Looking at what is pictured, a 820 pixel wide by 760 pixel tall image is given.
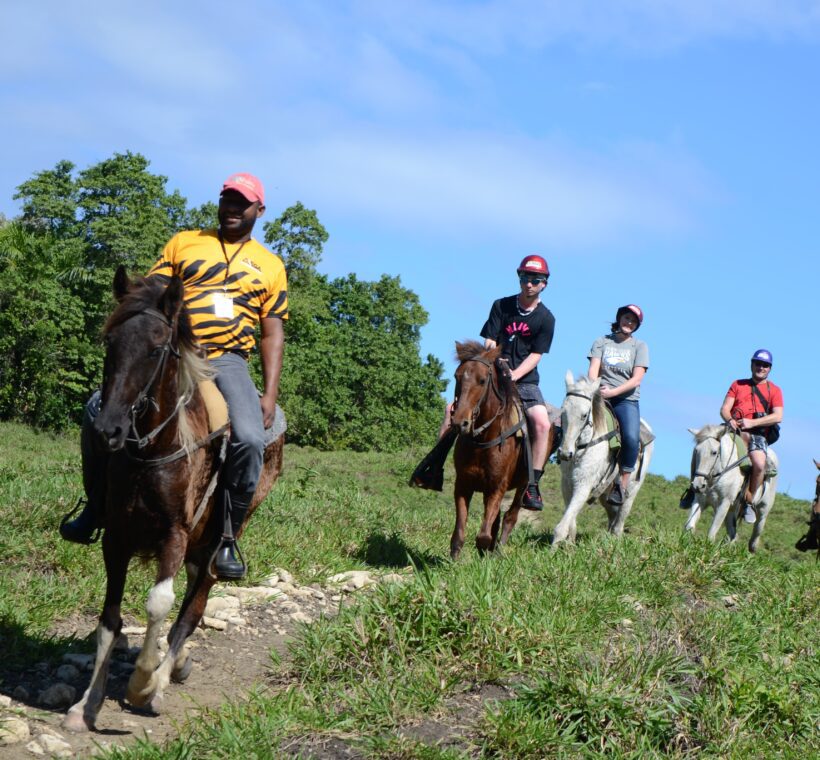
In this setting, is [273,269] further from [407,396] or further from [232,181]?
[407,396]

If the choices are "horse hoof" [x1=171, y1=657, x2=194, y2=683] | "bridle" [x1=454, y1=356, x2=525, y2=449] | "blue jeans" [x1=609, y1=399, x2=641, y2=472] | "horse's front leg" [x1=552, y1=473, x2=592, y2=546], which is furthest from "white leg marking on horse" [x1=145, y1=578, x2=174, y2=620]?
"blue jeans" [x1=609, y1=399, x2=641, y2=472]

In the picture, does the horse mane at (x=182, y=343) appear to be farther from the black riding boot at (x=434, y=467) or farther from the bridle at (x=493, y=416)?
the black riding boot at (x=434, y=467)

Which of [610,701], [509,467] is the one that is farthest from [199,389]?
[509,467]

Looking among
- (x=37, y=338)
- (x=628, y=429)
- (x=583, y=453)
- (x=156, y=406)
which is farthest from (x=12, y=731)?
(x=37, y=338)

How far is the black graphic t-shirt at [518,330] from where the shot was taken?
36.1 ft

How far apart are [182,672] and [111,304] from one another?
28968 millimetres

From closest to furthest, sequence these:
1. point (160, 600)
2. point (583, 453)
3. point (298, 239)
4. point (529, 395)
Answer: point (160, 600)
point (529, 395)
point (583, 453)
point (298, 239)

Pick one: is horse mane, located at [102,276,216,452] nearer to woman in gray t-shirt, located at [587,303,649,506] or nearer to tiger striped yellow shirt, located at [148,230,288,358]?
tiger striped yellow shirt, located at [148,230,288,358]

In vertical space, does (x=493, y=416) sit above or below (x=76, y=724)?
above

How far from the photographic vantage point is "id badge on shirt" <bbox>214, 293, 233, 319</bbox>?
6.42m

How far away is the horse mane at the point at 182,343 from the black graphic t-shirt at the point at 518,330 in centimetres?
545

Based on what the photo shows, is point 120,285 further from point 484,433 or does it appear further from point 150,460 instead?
point 484,433

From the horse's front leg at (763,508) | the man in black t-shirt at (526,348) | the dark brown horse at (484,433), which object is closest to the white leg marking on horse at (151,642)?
the dark brown horse at (484,433)

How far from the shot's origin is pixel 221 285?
21.1 ft
